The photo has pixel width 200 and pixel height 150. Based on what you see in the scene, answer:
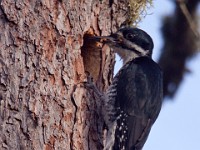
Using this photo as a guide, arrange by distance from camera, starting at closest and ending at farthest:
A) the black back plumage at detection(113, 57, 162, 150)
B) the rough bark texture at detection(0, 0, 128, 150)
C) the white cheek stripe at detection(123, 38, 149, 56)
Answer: the rough bark texture at detection(0, 0, 128, 150) < the black back plumage at detection(113, 57, 162, 150) < the white cheek stripe at detection(123, 38, 149, 56)

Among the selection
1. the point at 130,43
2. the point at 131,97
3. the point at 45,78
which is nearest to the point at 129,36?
the point at 130,43

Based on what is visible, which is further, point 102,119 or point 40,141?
point 102,119

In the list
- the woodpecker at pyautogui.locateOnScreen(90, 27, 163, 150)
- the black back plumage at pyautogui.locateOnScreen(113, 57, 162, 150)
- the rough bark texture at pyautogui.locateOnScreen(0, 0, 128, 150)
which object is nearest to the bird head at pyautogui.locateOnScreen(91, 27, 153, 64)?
the woodpecker at pyautogui.locateOnScreen(90, 27, 163, 150)

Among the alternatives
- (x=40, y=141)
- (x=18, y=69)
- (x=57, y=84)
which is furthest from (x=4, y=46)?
(x=40, y=141)

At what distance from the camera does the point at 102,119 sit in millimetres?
Answer: 3307

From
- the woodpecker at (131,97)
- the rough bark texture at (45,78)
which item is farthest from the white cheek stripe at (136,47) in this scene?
the rough bark texture at (45,78)

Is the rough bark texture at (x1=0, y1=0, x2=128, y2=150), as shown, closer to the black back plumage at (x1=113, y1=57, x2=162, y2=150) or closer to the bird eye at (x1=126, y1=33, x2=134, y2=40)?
the black back plumage at (x1=113, y1=57, x2=162, y2=150)

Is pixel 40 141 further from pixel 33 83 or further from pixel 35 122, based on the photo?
pixel 33 83

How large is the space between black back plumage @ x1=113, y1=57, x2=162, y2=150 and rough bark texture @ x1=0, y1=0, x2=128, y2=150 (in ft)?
0.69

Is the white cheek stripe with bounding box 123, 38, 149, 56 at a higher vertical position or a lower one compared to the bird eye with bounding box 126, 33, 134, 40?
lower

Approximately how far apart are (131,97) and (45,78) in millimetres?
849

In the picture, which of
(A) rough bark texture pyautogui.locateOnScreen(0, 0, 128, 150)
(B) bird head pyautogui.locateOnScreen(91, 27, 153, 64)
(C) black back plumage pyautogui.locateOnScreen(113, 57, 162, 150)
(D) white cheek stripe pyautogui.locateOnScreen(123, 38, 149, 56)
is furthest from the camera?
(D) white cheek stripe pyautogui.locateOnScreen(123, 38, 149, 56)

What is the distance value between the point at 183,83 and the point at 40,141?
93 centimetres

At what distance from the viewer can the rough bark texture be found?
103 inches
